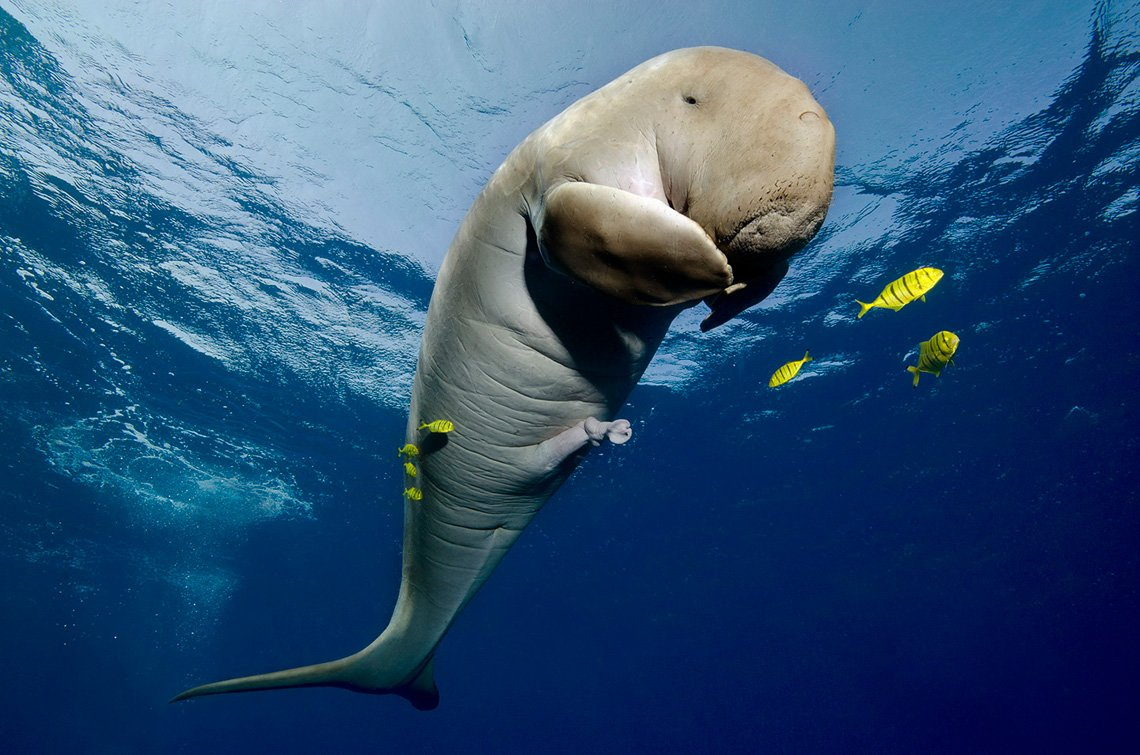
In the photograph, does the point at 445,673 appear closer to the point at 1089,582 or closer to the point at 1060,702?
the point at 1089,582

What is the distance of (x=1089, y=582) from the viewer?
32.9 m

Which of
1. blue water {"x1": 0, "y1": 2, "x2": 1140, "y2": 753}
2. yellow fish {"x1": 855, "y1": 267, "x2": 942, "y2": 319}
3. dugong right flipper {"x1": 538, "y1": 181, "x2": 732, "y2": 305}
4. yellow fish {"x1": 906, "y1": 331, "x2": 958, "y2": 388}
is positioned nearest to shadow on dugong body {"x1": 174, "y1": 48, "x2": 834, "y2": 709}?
dugong right flipper {"x1": 538, "y1": 181, "x2": 732, "y2": 305}

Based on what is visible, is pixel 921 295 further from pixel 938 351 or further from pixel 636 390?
pixel 636 390

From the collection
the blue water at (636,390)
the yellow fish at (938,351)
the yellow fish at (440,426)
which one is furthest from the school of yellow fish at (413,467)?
the blue water at (636,390)

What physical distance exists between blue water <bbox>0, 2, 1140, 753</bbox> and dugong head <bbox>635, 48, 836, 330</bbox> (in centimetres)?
679

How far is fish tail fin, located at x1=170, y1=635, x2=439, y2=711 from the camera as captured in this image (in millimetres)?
4445

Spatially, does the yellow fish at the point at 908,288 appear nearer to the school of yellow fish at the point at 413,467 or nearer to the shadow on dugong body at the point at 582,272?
the shadow on dugong body at the point at 582,272

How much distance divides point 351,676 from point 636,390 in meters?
11.1

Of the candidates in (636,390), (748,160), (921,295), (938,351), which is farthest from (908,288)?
(636,390)

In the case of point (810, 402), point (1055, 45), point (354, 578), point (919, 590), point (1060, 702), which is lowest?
point (354, 578)

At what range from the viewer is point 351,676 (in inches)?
190

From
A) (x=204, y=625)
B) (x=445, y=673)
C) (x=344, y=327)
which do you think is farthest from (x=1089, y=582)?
(x=204, y=625)

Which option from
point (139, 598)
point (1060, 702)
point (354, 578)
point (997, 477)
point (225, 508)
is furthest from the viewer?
point (1060, 702)

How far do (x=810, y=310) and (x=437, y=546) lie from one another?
38.3 feet
